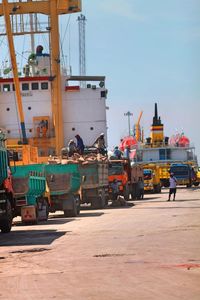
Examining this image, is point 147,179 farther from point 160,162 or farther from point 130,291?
point 130,291

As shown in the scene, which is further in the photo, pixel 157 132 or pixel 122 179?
pixel 157 132

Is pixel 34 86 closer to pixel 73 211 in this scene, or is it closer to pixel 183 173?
pixel 183 173

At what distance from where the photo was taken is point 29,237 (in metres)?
20.9

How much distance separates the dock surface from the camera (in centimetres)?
1022

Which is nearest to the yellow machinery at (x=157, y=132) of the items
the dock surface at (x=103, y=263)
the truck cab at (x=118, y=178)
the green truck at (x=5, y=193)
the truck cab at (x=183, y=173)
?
the truck cab at (x=183, y=173)

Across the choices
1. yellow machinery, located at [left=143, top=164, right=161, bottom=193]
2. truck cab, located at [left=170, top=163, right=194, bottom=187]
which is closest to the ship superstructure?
yellow machinery, located at [left=143, top=164, right=161, bottom=193]

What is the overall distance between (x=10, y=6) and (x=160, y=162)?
68.0 ft

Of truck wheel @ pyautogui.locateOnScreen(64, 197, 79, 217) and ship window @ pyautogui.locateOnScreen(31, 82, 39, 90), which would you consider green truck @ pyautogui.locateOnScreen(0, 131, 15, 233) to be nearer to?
truck wheel @ pyautogui.locateOnScreen(64, 197, 79, 217)

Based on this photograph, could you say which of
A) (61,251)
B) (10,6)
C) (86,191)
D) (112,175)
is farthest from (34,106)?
(61,251)

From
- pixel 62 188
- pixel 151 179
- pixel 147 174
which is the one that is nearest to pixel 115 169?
pixel 62 188

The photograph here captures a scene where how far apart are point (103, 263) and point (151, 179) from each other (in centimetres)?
4642

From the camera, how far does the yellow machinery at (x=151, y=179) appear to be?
5866cm

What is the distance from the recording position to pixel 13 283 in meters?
11.5

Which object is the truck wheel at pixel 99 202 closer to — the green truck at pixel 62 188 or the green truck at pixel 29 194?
the green truck at pixel 62 188
